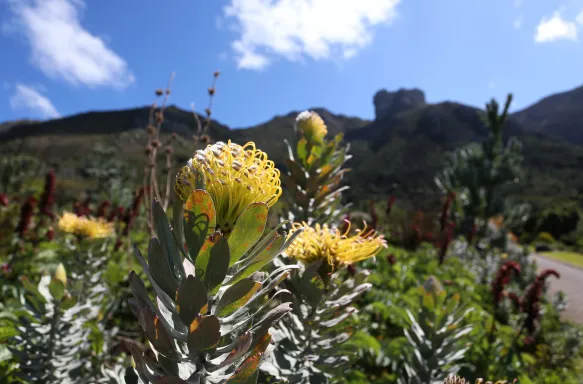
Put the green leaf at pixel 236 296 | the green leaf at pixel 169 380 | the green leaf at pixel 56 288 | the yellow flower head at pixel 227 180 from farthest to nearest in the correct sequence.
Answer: the green leaf at pixel 56 288
the yellow flower head at pixel 227 180
the green leaf at pixel 236 296
the green leaf at pixel 169 380

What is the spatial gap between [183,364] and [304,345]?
74 cm

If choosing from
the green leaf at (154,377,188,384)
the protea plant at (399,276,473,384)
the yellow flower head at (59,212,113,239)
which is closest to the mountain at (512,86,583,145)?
the protea plant at (399,276,473,384)

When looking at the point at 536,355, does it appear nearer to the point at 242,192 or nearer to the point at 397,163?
the point at 242,192

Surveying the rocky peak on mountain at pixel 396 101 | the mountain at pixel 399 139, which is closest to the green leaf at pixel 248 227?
the mountain at pixel 399 139

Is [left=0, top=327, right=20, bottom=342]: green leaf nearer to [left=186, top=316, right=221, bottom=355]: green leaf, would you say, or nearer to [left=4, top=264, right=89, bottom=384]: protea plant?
[left=4, top=264, right=89, bottom=384]: protea plant

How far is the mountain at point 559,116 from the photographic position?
133 m

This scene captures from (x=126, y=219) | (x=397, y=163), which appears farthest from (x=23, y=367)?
(x=397, y=163)

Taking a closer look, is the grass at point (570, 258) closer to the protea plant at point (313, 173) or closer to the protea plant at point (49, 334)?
the protea plant at point (313, 173)

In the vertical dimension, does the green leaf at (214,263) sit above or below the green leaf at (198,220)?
below

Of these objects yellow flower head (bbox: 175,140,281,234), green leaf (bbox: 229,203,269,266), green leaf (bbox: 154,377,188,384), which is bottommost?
green leaf (bbox: 154,377,188,384)

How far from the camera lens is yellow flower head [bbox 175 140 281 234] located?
3.47 feet

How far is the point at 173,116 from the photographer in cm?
13938

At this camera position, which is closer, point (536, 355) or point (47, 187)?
point (47, 187)

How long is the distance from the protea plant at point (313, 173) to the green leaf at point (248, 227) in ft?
3.76
